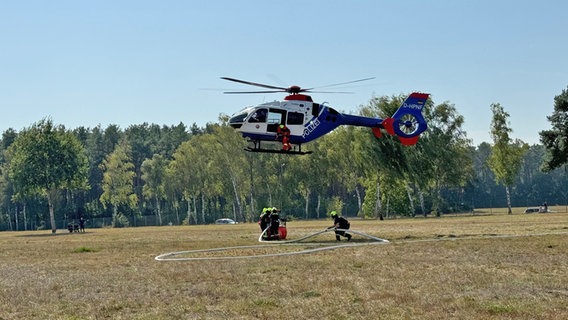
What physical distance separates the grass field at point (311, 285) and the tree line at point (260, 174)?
29826mm

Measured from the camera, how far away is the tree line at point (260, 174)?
7481 cm

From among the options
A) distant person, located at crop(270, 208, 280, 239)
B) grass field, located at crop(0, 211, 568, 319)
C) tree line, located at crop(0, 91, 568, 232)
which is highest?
tree line, located at crop(0, 91, 568, 232)

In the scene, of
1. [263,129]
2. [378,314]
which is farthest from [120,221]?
[378,314]

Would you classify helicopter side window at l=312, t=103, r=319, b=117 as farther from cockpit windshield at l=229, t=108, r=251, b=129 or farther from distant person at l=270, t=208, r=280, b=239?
distant person at l=270, t=208, r=280, b=239

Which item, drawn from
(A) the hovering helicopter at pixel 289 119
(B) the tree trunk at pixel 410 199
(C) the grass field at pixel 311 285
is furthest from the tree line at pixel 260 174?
(C) the grass field at pixel 311 285

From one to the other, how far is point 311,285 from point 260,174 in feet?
287

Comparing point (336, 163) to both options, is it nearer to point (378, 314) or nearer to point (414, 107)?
point (414, 107)

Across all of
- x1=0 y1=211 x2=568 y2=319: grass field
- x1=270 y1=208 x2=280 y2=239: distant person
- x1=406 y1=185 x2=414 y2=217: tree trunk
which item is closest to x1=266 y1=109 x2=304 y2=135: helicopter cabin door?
x1=270 y1=208 x2=280 y2=239: distant person

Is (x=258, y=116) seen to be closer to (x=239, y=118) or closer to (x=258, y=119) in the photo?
(x=258, y=119)

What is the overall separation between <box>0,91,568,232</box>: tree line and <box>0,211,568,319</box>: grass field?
29826mm

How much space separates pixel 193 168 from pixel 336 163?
25.3 metres

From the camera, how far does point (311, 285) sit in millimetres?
16562

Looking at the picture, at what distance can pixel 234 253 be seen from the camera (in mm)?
27422

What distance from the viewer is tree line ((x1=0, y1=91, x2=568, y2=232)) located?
74812 millimetres
